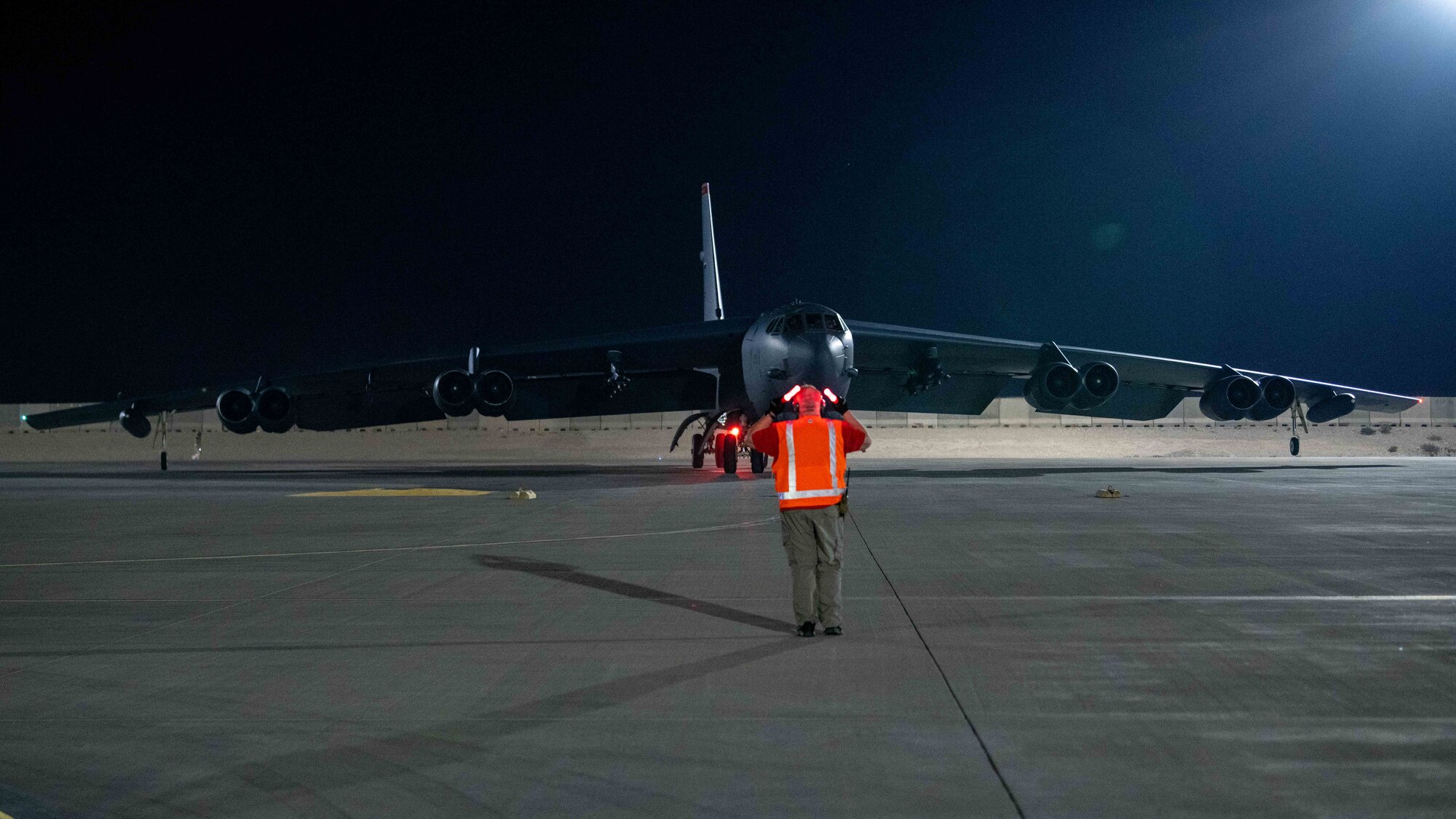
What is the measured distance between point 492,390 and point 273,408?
639 cm

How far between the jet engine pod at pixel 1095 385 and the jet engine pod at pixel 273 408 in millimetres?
20482

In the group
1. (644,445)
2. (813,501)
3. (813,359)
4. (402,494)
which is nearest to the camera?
(813,501)

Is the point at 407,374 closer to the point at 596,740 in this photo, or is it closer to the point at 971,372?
the point at 971,372

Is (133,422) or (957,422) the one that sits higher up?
(957,422)

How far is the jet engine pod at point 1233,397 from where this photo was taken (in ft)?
94.6

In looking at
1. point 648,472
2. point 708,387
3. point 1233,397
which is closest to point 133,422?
point 648,472

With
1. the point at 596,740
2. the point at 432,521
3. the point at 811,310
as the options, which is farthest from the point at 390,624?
the point at 811,310

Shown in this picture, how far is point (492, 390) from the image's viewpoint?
27156 mm

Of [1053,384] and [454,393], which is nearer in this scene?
[454,393]

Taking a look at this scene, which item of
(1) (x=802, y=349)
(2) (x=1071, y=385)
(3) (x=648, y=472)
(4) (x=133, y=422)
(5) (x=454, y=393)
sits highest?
(1) (x=802, y=349)

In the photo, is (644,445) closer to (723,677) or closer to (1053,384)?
(1053,384)

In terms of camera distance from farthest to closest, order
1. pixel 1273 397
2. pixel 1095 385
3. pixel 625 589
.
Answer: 1. pixel 1273 397
2. pixel 1095 385
3. pixel 625 589

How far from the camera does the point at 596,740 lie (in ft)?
13.3

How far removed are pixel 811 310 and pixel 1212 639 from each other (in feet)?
51.8
